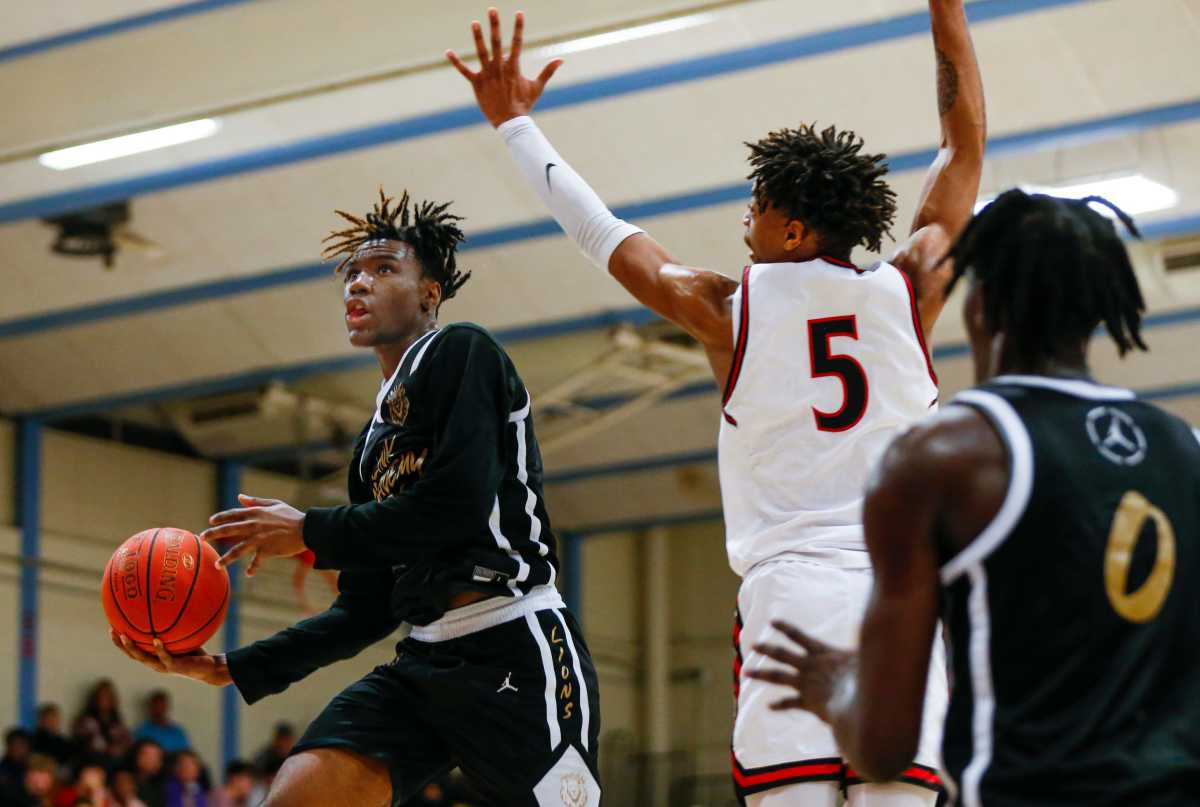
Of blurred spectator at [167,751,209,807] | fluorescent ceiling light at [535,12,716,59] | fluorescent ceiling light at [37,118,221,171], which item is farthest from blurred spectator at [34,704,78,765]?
fluorescent ceiling light at [535,12,716,59]

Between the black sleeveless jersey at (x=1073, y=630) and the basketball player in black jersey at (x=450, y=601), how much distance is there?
2.10 m

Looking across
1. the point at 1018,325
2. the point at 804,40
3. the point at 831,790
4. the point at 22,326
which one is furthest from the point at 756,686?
the point at 22,326

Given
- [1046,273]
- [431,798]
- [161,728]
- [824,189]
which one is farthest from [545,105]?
[161,728]

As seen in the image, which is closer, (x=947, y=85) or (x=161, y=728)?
(x=947, y=85)

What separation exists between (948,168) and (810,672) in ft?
7.25

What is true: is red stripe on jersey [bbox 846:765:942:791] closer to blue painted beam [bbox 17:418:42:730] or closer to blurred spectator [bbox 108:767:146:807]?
blurred spectator [bbox 108:767:146:807]

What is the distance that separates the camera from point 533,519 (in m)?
4.67

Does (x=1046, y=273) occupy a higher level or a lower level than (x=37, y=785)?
higher

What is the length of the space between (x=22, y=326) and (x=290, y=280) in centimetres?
286

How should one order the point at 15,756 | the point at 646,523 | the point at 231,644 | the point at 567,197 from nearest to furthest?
the point at 567,197 → the point at 15,756 → the point at 231,644 → the point at 646,523

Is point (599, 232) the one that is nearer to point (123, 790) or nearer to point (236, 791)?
point (123, 790)

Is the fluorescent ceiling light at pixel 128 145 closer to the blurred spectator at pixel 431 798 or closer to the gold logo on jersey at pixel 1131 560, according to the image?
the blurred spectator at pixel 431 798

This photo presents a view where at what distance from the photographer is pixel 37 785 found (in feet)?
42.7

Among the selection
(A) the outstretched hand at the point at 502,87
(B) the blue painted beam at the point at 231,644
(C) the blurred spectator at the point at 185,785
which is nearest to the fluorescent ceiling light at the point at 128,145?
(C) the blurred spectator at the point at 185,785
